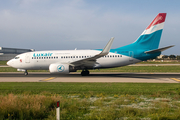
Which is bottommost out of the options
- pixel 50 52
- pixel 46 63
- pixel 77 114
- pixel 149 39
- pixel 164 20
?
pixel 77 114

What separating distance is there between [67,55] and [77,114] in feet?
57.0

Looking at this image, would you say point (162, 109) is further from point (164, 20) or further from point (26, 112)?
point (164, 20)

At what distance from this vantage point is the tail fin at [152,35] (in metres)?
22.3

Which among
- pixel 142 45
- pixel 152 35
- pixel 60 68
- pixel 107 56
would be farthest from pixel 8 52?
pixel 152 35

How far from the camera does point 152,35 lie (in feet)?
74.5

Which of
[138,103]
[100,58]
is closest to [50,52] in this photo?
[100,58]

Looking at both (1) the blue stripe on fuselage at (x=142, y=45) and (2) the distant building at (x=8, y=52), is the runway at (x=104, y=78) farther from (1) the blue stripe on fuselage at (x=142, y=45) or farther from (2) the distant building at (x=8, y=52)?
(2) the distant building at (x=8, y=52)

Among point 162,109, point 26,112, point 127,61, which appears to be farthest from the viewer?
point 127,61

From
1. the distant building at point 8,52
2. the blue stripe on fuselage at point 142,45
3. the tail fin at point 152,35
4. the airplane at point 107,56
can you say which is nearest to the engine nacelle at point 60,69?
the airplane at point 107,56

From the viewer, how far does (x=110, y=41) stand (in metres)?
19.2

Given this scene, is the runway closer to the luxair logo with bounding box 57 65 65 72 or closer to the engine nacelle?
the engine nacelle

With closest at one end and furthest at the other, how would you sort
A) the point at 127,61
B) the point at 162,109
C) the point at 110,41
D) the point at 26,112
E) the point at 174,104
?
the point at 26,112, the point at 162,109, the point at 174,104, the point at 110,41, the point at 127,61

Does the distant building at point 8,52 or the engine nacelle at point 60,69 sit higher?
the distant building at point 8,52

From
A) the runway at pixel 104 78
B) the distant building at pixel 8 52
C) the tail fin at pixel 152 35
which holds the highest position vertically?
the distant building at pixel 8 52
